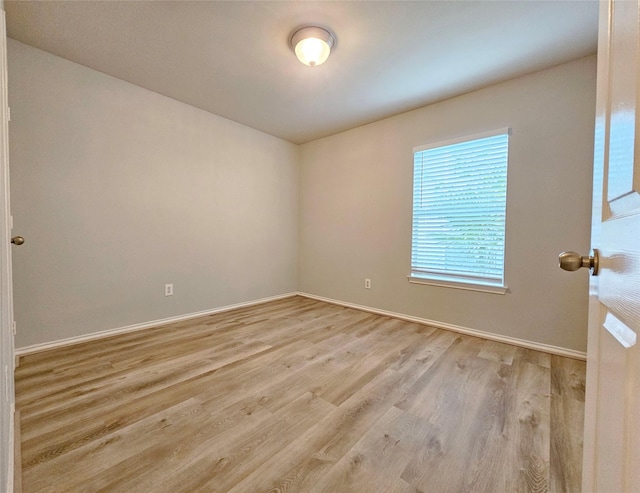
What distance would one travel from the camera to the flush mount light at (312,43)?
185cm

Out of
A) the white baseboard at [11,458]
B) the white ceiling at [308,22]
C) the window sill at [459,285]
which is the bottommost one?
the white baseboard at [11,458]

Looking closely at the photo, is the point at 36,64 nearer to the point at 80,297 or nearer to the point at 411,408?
the point at 80,297

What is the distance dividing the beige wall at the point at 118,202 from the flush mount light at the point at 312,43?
1.62m

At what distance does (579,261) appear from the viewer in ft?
1.98

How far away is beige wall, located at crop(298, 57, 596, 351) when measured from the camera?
7.00 ft

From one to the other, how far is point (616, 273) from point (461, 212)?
2.48 m

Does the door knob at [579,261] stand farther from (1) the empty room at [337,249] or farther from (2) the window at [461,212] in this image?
(2) the window at [461,212]

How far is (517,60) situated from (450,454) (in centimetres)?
278

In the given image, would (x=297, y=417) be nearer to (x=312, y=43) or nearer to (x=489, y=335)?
(x=489, y=335)

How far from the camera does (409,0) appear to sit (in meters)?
1.62

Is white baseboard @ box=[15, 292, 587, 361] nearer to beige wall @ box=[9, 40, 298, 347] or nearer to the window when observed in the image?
beige wall @ box=[9, 40, 298, 347]

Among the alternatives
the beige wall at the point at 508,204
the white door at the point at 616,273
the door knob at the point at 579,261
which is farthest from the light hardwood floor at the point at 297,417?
the door knob at the point at 579,261

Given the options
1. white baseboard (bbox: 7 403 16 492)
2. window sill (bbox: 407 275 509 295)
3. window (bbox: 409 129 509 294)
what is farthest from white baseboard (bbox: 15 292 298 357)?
window (bbox: 409 129 509 294)

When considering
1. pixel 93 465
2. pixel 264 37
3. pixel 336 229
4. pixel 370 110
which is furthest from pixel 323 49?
pixel 93 465
